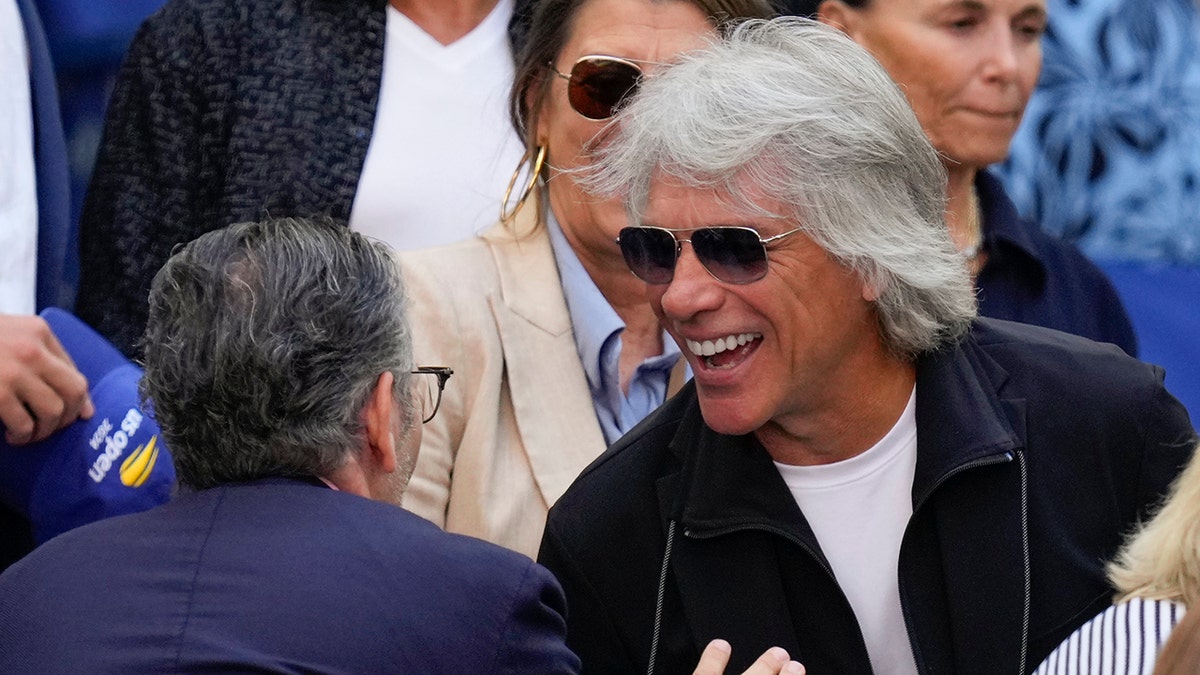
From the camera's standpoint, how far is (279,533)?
2074mm

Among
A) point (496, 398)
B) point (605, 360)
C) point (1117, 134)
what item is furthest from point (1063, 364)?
point (1117, 134)

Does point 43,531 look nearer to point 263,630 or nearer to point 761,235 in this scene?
point 263,630

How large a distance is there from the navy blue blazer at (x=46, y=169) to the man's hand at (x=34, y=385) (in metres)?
0.52

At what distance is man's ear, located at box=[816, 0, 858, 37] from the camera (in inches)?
145

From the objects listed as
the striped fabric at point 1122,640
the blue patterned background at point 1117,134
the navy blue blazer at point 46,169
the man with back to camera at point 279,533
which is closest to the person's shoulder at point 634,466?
the man with back to camera at point 279,533

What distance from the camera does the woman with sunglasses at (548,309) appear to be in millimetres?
2955

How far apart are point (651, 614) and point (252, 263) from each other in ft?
2.81

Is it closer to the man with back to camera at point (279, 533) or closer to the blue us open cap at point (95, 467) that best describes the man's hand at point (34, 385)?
the blue us open cap at point (95, 467)

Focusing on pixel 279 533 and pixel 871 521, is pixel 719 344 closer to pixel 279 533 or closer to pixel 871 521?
pixel 871 521

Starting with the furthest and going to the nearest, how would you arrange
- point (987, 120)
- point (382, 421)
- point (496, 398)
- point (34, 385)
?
point (987, 120) → point (496, 398) → point (34, 385) → point (382, 421)

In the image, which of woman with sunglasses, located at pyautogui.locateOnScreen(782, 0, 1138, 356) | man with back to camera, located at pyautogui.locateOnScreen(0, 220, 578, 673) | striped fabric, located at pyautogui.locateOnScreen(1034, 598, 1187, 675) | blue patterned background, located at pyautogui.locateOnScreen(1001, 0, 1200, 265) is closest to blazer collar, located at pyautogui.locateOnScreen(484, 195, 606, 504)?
man with back to camera, located at pyautogui.locateOnScreen(0, 220, 578, 673)

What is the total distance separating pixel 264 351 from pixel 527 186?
4.08ft

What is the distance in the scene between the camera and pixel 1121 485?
2.60 metres

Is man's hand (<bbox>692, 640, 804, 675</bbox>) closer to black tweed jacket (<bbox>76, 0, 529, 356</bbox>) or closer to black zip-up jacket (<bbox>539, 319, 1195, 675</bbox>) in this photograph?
black zip-up jacket (<bbox>539, 319, 1195, 675</bbox>)
